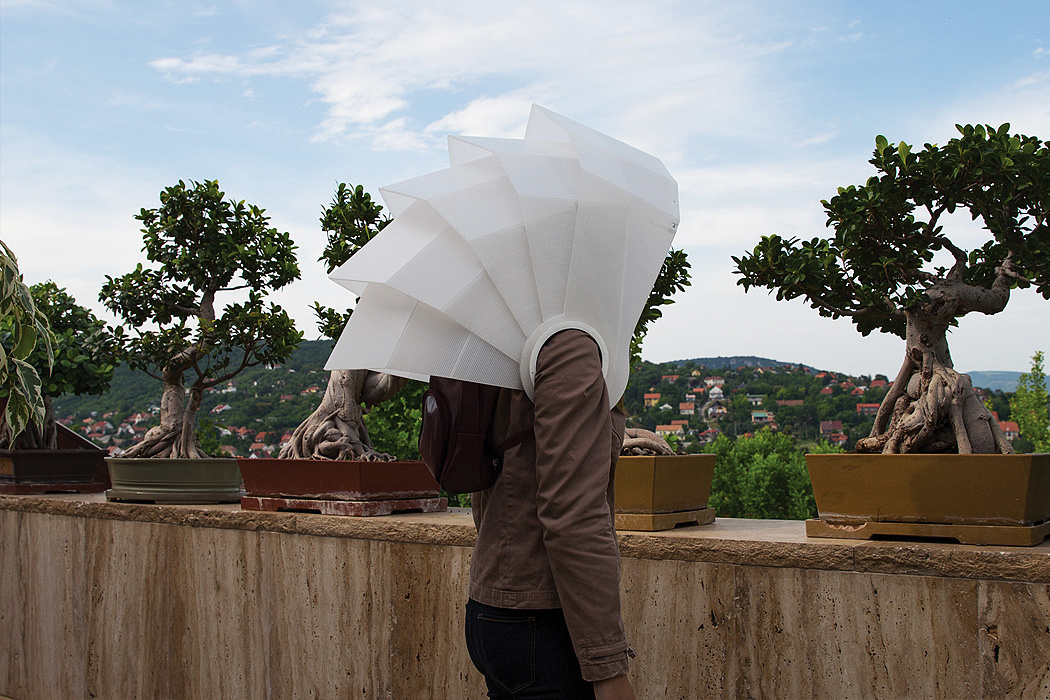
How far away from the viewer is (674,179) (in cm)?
151

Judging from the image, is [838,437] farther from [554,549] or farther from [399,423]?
[399,423]

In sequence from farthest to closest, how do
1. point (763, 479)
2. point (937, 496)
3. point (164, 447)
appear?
point (763, 479)
point (164, 447)
point (937, 496)

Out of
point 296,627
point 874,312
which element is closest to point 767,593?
point 874,312

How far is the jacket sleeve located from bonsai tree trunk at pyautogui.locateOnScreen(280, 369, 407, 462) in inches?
69.5

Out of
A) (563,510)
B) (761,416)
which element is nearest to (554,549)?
(563,510)

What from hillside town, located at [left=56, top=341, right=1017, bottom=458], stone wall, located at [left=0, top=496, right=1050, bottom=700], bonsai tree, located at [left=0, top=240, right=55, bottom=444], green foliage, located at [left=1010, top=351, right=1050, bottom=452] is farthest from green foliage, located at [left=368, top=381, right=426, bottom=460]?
green foliage, located at [left=1010, top=351, right=1050, bottom=452]

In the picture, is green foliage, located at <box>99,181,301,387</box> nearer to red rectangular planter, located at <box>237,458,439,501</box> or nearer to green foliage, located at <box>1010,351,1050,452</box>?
red rectangular planter, located at <box>237,458,439,501</box>

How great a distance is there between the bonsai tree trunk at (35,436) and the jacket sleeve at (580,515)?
12.0 ft

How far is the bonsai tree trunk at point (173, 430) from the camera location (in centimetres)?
361

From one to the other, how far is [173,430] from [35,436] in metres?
1.03

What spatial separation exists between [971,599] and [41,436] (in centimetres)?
388

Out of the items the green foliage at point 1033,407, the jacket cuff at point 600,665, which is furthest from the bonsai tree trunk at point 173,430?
the green foliage at point 1033,407

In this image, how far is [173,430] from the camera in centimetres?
367

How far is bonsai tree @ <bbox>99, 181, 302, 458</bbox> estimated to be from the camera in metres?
3.56
